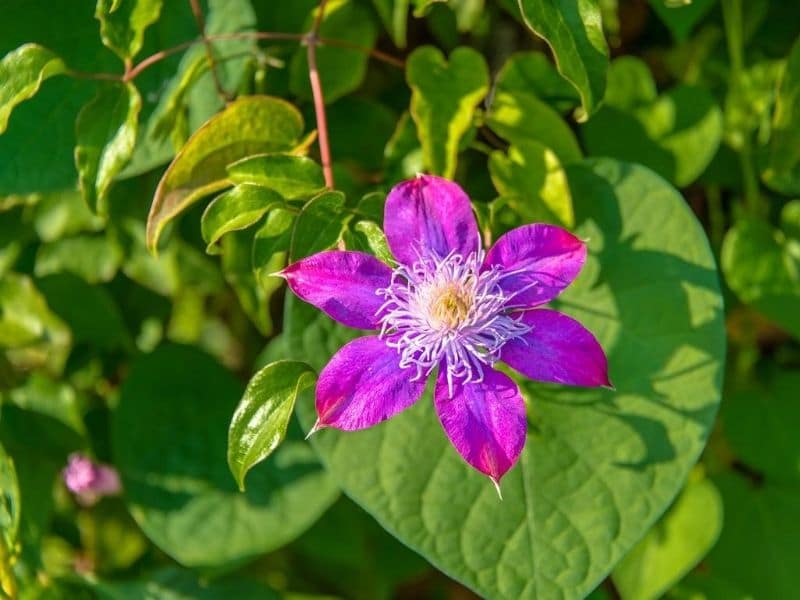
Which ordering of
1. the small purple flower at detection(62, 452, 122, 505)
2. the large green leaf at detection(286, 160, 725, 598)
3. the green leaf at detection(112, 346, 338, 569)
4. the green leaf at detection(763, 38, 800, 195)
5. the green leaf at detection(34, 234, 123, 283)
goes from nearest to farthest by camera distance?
the large green leaf at detection(286, 160, 725, 598)
the green leaf at detection(763, 38, 800, 195)
the green leaf at detection(112, 346, 338, 569)
the green leaf at detection(34, 234, 123, 283)
the small purple flower at detection(62, 452, 122, 505)

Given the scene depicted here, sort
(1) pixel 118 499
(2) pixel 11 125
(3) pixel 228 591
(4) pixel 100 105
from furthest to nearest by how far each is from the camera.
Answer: (1) pixel 118 499
(3) pixel 228 591
(2) pixel 11 125
(4) pixel 100 105

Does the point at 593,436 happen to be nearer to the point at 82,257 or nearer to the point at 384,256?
the point at 384,256

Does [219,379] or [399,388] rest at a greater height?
[399,388]

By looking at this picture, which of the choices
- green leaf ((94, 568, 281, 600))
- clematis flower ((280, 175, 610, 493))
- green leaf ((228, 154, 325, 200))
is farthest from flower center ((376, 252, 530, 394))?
green leaf ((94, 568, 281, 600))

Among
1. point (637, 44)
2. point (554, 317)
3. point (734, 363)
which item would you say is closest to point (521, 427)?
point (554, 317)

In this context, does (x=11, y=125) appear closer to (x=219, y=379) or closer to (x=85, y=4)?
(x=85, y=4)

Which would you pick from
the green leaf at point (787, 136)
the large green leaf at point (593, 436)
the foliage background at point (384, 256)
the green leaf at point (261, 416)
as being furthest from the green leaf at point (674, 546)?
the green leaf at point (261, 416)

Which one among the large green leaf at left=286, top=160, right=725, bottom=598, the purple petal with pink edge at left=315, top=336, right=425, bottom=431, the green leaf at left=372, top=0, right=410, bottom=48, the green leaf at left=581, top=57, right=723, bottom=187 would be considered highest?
the green leaf at left=372, top=0, right=410, bottom=48

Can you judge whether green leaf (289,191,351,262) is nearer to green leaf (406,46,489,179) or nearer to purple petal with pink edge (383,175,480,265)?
purple petal with pink edge (383,175,480,265)
